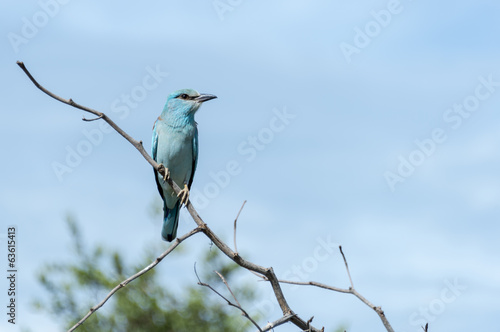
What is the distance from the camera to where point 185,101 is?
747 cm

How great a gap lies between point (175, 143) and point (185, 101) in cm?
53

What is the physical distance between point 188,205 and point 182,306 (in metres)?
11.3

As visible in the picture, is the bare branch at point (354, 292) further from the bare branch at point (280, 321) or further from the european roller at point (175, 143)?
the european roller at point (175, 143)

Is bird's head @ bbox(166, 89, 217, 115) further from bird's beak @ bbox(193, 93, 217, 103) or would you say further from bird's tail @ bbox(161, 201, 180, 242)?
bird's tail @ bbox(161, 201, 180, 242)

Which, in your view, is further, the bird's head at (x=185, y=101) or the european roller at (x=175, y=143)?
the bird's head at (x=185, y=101)

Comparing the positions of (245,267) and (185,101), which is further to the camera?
(185,101)

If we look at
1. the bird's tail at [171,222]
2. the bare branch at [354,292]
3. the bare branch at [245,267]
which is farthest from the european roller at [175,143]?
the bare branch at [354,292]

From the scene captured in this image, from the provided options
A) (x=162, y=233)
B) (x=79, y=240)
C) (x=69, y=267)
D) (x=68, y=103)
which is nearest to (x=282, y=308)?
(x=68, y=103)

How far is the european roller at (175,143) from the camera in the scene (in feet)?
24.1

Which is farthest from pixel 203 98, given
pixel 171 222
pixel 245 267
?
pixel 245 267

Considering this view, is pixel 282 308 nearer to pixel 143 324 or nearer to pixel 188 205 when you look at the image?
pixel 188 205

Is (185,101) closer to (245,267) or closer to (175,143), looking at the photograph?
(175,143)

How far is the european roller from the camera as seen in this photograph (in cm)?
734

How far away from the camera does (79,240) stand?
1459cm
